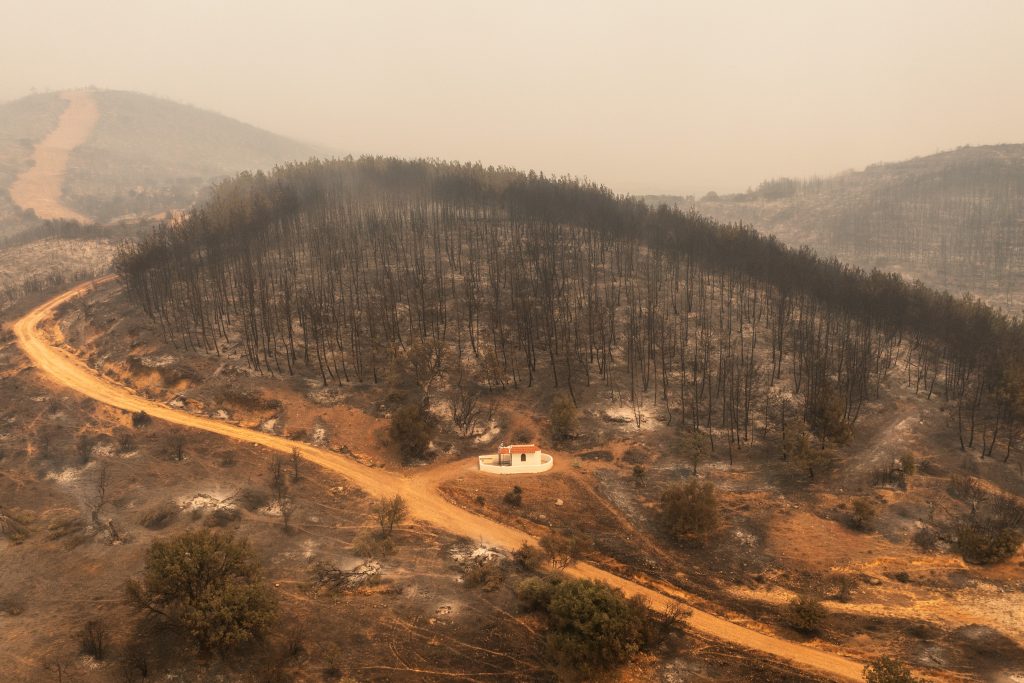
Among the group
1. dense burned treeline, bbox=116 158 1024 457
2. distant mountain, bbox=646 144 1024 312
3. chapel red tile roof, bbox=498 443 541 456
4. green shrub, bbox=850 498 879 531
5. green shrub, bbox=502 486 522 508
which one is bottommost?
green shrub, bbox=502 486 522 508

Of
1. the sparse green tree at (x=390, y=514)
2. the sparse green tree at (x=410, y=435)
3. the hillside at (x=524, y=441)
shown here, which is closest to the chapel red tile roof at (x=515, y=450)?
the hillside at (x=524, y=441)

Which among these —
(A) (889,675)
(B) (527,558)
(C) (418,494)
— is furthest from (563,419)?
(A) (889,675)

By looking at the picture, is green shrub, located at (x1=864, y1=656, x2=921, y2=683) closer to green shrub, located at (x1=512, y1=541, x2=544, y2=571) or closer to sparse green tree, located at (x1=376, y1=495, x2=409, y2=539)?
green shrub, located at (x1=512, y1=541, x2=544, y2=571)

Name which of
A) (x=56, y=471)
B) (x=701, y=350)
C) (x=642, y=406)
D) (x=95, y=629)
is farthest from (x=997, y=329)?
(x=56, y=471)

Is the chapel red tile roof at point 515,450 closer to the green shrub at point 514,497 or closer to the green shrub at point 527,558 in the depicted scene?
the green shrub at point 514,497

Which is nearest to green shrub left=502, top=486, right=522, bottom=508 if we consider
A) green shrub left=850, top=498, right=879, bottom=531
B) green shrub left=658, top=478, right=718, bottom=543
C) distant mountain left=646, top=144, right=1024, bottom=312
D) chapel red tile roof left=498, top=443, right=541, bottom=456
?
chapel red tile roof left=498, top=443, right=541, bottom=456

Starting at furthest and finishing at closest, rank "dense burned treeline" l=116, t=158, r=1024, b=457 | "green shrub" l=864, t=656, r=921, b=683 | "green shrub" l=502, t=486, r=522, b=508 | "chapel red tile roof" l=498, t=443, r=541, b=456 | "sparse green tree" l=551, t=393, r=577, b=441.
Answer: "dense burned treeline" l=116, t=158, r=1024, b=457
"sparse green tree" l=551, t=393, r=577, b=441
"chapel red tile roof" l=498, t=443, r=541, b=456
"green shrub" l=502, t=486, r=522, b=508
"green shrub" l=864, t=656, r=921, b=683
